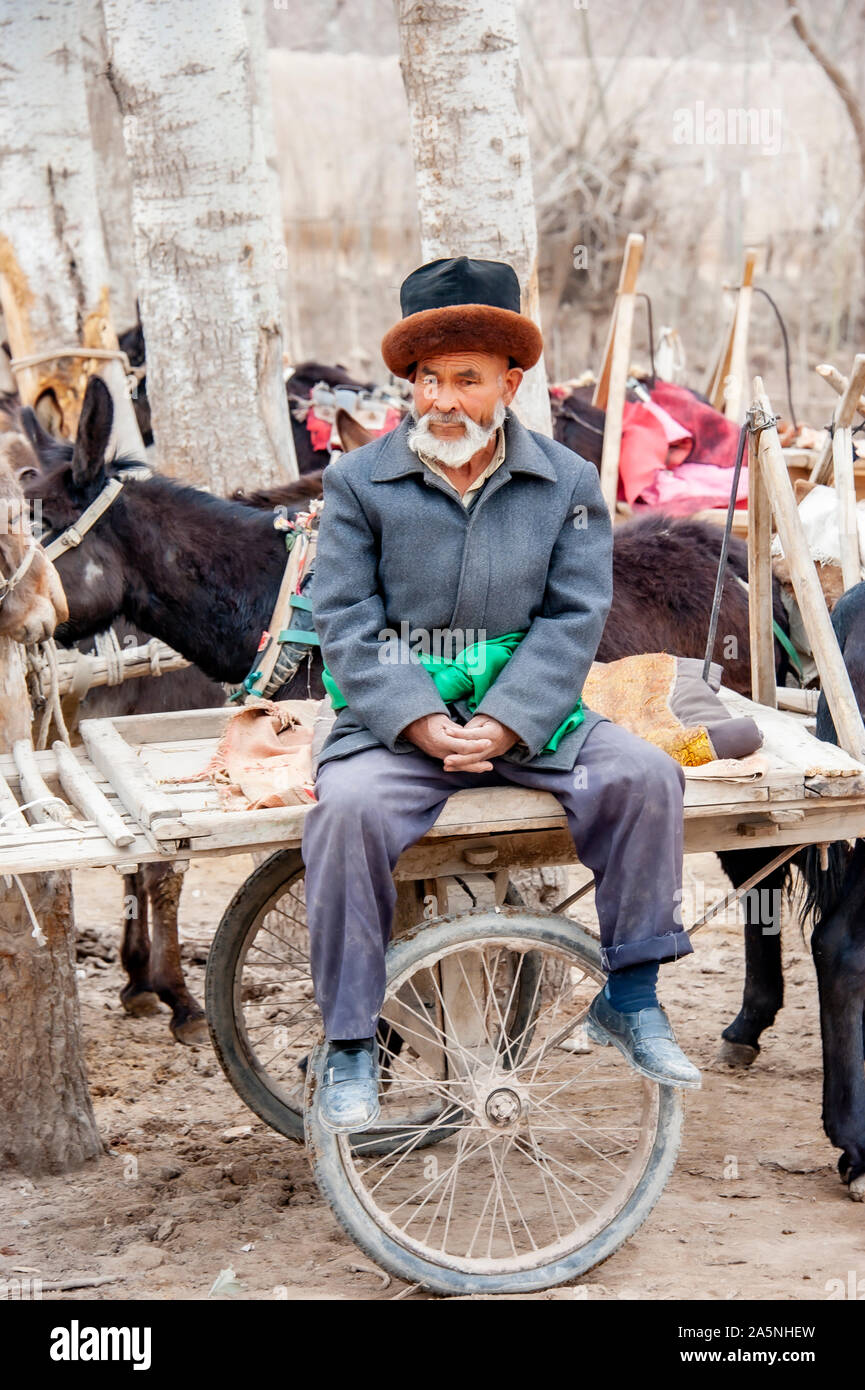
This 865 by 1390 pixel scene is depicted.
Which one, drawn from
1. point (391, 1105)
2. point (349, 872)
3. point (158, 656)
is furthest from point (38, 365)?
point (349, 872)

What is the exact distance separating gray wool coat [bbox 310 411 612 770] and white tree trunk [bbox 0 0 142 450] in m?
4.23

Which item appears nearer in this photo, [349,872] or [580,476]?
[349,872]

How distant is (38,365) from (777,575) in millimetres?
3643

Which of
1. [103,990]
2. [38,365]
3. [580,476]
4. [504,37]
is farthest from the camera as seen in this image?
[38,365]

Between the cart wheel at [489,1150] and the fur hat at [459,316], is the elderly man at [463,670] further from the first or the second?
the cart wheel at [489,1150]

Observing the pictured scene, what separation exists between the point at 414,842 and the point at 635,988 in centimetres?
55

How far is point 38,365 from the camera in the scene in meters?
6.25

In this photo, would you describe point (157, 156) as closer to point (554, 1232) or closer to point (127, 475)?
point (127, 475)

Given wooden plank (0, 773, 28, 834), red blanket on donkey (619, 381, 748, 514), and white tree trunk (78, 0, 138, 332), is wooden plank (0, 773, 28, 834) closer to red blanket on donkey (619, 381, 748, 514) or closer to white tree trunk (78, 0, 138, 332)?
red blanket on donkey (619, 381, 748, 514)

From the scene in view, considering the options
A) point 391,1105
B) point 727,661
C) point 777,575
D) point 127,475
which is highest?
point 127,475

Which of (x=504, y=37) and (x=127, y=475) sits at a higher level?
(x=504, y=37)

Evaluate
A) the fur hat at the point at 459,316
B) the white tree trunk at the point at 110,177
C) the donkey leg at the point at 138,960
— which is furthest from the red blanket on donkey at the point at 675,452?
the white tree trunk at the point at 110,177

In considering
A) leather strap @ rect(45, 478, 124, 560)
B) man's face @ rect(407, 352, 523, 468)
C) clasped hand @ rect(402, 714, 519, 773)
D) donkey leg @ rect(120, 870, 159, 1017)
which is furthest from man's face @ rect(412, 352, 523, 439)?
donkey leg @ rect(120, 870, 159, 1017)

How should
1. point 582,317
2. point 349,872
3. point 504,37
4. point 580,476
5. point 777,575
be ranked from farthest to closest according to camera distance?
1. point 582,317
2. point 504,37
3. point 777,575
4. point 580,476
5. point 349,872
